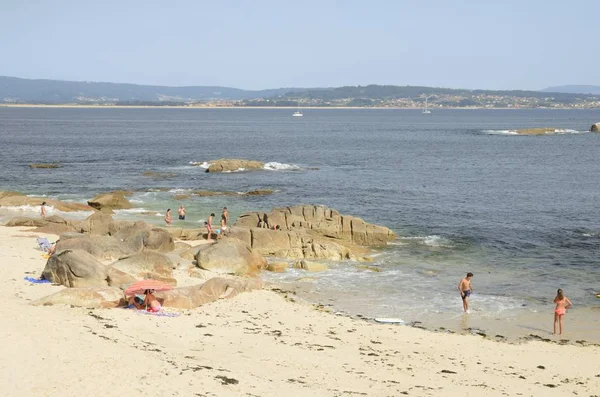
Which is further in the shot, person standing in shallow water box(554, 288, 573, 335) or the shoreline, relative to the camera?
person standing in shallow water box(554, 288, 573, 335)

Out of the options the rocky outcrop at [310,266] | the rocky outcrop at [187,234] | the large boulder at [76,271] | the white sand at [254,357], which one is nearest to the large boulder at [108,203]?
the rocky outcrop at [187,234]

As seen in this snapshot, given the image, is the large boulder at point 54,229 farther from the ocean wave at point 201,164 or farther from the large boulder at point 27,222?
the ocean wave at point 201,164

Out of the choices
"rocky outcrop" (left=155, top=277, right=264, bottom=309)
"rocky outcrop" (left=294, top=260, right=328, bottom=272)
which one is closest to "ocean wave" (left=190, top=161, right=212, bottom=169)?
"rocky outcrop" (left=294, top=260, right=328, bottom=272)

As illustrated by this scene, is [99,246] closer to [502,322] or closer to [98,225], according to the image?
[98,225]

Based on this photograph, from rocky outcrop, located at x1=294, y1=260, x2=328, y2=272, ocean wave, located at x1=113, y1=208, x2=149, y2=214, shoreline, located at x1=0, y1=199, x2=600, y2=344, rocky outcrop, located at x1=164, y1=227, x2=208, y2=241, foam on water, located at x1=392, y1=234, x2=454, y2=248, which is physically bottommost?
shoreline, located at x1=0, y1=199, x2=600, y2=344

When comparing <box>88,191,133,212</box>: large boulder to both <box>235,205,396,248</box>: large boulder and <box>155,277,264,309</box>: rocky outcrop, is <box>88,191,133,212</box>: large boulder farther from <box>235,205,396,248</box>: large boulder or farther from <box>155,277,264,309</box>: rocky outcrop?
<box>155,277,264,309</box>: rocky outcrop

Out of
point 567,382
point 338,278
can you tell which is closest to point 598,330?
point 567,382

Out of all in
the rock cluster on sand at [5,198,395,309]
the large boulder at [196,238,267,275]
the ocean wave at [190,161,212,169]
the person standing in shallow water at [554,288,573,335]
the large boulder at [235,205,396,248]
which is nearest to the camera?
the person standing in shallow water at [554,288,573,335]

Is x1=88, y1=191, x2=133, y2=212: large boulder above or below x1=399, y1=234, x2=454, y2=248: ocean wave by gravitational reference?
above

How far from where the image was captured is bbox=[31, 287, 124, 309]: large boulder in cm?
2348

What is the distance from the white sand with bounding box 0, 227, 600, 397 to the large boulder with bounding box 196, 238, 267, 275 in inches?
206

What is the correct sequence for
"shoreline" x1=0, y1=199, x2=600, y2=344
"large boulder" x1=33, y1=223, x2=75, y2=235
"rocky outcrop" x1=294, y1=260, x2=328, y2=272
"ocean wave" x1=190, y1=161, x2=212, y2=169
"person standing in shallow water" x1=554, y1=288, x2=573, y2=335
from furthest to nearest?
"ocean wave" x1=190, y1=161, x2=212, y2=169
"large boulder" x1=33, y1=223, x2=75, y2=235
"rocky outcrop" x1=294, y1=260, x2=328, y2=272
"person standing in shallow water" x1=554, y1=288, x2=573, y2=335
"shoreline" x1=0, y1=199, x2=600, y2=344

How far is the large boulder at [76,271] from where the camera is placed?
84.9ft

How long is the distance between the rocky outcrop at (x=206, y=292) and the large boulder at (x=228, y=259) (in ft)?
6.96
